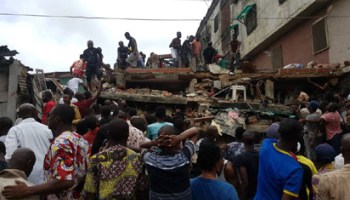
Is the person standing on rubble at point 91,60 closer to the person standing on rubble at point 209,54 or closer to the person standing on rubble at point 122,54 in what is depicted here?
the person standing on rubble at point 122,54

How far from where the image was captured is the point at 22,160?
2.93 meters

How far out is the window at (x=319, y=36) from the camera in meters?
14.8

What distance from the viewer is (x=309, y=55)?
53.7 feet

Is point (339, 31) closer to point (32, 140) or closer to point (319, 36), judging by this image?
point (319, 36)

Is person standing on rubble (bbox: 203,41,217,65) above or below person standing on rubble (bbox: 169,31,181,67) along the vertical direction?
below

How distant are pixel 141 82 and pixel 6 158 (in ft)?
33.9

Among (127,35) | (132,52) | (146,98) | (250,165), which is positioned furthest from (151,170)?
(127,35)

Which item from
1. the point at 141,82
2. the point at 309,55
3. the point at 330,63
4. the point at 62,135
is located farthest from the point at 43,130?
the point at 309,55

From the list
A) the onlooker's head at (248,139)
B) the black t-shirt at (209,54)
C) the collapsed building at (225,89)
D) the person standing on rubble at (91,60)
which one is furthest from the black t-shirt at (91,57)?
the onlooker's head at (248,139)

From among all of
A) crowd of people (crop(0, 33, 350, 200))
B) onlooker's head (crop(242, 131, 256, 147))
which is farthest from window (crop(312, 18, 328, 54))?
crowd of people (crop(0, 33, 350, 200))

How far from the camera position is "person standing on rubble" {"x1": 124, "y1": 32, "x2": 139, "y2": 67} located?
15.5 m

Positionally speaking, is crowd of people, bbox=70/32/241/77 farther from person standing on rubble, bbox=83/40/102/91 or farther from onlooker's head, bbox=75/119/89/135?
onlooker's head, bbox=75/119/89/135

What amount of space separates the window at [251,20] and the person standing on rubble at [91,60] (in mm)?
11653

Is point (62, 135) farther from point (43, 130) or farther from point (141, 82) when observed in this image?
point (141, 82)
